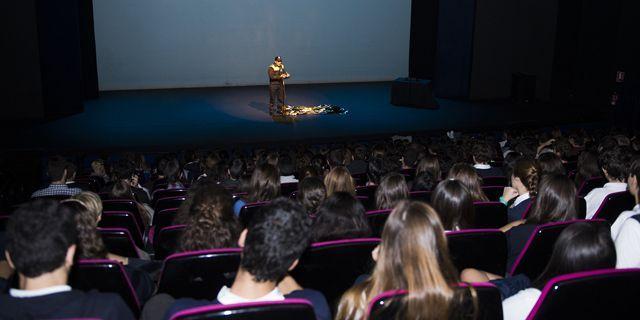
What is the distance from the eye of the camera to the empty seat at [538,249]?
3047mm

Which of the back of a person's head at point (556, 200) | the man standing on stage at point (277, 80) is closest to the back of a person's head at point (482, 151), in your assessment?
the back of a person's head at point (556, 200)

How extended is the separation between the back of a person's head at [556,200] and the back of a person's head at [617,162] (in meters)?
1.28

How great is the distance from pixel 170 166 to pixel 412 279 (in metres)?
4.53

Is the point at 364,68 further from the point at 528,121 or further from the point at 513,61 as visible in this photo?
the point at 528,121

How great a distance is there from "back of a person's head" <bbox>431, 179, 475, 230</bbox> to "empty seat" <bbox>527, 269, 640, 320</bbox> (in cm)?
105

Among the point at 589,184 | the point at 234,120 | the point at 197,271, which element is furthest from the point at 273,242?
the point at 234,120

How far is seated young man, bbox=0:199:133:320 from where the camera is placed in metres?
1.86

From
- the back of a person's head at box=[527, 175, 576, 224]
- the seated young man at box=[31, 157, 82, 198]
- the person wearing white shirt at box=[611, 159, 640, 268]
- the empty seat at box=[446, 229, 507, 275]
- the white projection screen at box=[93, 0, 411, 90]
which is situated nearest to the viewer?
the person wearing white shirt at box=[611, 159, 640, 268]

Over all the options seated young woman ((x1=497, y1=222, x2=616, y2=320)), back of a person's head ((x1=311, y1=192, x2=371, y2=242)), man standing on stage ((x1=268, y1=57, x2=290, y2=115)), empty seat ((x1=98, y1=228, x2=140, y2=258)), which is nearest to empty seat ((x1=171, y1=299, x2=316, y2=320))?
seated young woman ((x1=497, y1=222, x2=616, y2=320))

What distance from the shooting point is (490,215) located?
400 cm

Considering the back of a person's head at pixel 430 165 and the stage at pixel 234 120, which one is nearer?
the back of a person's head at pixel 430 165

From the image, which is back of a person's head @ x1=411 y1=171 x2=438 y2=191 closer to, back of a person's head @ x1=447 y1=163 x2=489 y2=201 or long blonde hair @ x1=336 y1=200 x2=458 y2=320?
back of a person's head @ x1=447 y1=163 x2=489 y2=201

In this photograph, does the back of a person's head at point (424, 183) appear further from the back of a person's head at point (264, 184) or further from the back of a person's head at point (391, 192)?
the back of a person's head at point (264, 184)

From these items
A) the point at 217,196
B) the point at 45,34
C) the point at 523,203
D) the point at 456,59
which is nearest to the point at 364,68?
the point at 456,59
